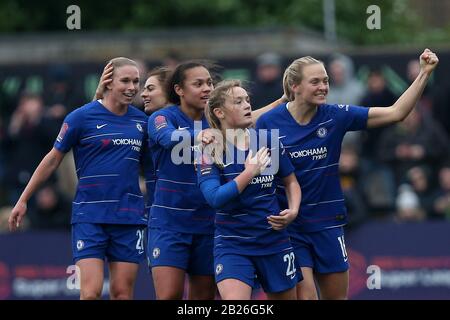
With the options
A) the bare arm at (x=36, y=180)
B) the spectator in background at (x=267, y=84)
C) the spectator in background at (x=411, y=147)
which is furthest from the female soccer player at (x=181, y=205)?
the spectator in background at (x=411, y=147)

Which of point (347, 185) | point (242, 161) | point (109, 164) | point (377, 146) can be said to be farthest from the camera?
point (377, 146)

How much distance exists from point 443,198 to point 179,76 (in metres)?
6.94

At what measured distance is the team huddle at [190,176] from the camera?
1028 centimetres

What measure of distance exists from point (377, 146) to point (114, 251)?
750 cm

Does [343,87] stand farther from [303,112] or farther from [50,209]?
[303,112]

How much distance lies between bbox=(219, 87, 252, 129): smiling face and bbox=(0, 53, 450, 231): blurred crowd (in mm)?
6259

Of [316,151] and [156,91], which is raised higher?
[156,91]

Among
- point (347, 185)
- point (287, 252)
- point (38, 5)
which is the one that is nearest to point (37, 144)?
point (347, 185)

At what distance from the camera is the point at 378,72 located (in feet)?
58.8

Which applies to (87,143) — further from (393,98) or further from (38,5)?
(38,5)

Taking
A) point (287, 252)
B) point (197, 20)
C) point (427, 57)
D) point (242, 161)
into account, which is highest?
point (197, 20)

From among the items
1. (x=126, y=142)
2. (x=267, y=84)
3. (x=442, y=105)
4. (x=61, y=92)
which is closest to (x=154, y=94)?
(x=126, y=142)

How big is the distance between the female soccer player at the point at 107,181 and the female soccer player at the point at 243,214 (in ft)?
3.84

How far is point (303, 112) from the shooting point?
10844 mm
